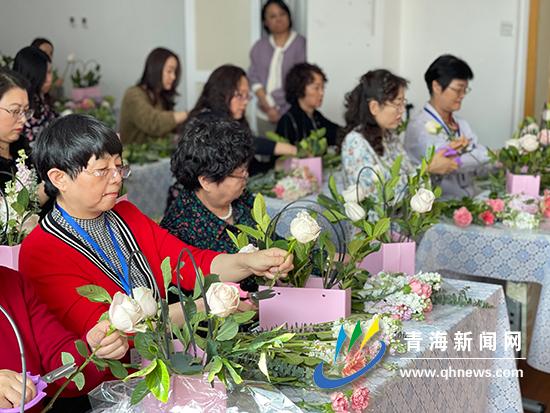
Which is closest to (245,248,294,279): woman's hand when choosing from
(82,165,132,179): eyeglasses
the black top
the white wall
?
(82,165,132,179): eyeglasses

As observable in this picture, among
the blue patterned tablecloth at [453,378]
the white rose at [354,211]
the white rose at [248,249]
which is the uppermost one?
the white rose at [354,211]

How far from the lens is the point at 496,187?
3994 millimetres

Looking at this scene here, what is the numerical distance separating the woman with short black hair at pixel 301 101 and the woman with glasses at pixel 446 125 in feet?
2.65

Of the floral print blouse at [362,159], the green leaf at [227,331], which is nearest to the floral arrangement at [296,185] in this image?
the floral print blouse at [362,159]

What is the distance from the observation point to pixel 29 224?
2.66m

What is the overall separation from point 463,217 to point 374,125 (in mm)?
600

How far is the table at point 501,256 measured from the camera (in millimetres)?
3404

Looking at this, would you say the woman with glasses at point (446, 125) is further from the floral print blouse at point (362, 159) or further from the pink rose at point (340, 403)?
the pink rose at point (340, 403)

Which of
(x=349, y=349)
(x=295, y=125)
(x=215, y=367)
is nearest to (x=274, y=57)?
Answer: (x=295, y=125)

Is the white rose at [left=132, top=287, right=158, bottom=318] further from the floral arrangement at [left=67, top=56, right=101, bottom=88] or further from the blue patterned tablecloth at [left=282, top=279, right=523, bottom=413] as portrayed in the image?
the floral arrangement at [left=67, top=56, right=101, bottom=88]

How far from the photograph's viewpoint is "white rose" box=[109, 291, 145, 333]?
1591 millimetres

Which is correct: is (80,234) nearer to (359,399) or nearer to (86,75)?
(359,399)

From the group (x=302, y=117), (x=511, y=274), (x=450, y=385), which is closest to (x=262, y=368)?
(x=450, y=385)

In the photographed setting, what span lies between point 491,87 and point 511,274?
3.46m
